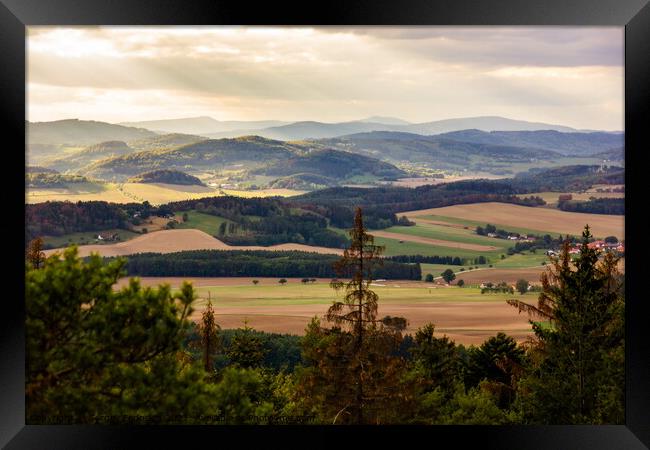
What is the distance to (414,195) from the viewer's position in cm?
2227

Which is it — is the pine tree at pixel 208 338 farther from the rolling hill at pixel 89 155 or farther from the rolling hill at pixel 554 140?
the rolling hill at pixel 554 140

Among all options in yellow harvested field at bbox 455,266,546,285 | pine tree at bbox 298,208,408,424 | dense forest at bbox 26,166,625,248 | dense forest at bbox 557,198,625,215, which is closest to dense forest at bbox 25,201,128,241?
dense forest at bbox 26,166,625,248

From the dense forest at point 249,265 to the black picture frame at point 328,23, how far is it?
917cm

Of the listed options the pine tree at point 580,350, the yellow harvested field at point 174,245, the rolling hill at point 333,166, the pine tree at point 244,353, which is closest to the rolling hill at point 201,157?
the rolling hill at point 333,166

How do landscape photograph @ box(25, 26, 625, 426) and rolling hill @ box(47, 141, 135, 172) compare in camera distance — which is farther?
rolling hill @ box(47, 141, 135, 172)

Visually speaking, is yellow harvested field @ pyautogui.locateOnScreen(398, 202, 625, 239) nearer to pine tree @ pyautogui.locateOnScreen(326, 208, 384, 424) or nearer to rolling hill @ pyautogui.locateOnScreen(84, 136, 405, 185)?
rolling hill @ pyautogui.locateOnScreen(84, 136, 405, 185)

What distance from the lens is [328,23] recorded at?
5.07 metres

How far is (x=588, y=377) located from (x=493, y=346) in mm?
4681

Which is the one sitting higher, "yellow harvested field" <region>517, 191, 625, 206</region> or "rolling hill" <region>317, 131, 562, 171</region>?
"rolling hill" <region>317, 131, 562, 171</region>

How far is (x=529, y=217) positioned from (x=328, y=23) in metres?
18.4

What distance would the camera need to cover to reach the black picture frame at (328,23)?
16.3ft

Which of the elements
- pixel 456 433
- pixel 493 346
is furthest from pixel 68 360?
pixel 493 346

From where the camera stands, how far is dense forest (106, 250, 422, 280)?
47.9 ft

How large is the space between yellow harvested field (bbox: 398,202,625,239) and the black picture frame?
1563cm
